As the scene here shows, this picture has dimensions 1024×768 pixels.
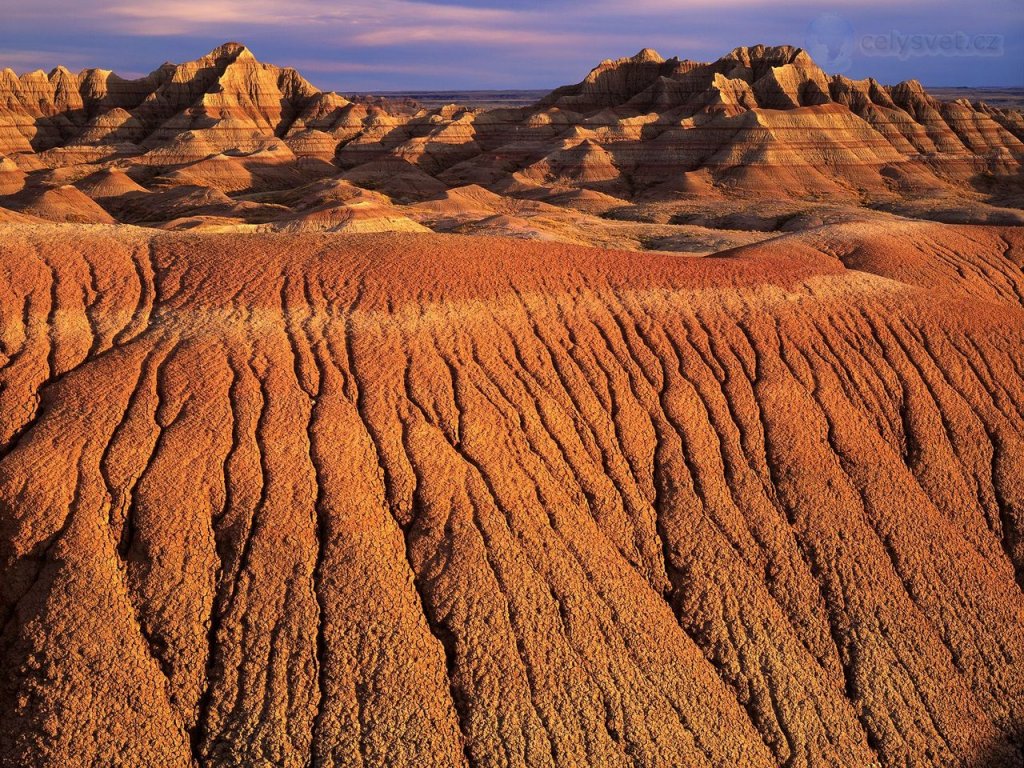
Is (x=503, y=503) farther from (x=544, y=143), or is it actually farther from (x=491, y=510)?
(x=544, y=143)

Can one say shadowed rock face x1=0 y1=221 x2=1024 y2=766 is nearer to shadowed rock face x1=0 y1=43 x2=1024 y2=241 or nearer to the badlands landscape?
the badlands landscape

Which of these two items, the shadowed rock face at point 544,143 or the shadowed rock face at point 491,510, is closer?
the shadowed rock face at point 491,510

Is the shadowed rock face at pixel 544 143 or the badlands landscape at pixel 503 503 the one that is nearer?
the badlands landscape at pixel 503 503

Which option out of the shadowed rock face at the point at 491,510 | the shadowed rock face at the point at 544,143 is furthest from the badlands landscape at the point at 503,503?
the shadowed rock face at the point at 544,143

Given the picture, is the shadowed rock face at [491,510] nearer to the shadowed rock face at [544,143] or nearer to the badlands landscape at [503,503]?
the badlands landscape at [503,503]

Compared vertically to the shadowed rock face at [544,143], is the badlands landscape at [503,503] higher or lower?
lower

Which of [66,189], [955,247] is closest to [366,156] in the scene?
[66,189]

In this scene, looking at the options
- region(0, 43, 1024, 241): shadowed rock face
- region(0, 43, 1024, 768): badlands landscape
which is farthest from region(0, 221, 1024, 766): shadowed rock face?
region(0, 43, 1024, 241): shadowed rock face
